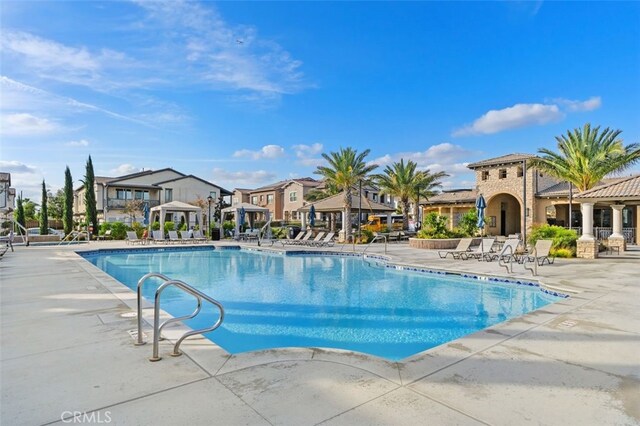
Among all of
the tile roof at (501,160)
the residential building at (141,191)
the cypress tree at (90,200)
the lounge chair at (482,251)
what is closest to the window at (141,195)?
the residential building at (141,191)

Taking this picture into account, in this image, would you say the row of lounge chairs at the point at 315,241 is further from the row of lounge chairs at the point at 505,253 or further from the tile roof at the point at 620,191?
the tile roof at the point at 620,191

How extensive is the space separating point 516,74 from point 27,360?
21564 mm

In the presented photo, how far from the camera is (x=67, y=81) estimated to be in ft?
43.4

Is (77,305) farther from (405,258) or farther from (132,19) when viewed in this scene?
(405,258)

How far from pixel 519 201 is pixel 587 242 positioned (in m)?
15.4

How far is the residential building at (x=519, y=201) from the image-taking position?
88.5 feet

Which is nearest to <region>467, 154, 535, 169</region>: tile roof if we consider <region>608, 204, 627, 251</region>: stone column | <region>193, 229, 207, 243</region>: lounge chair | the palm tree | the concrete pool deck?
the palm tree

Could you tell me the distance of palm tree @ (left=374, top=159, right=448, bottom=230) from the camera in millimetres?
32125

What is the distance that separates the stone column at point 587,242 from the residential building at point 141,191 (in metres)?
33.7

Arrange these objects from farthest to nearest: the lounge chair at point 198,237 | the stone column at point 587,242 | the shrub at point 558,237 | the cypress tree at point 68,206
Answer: the cypress tree at point 68,206, the lounge chair at point 198,237, the shrub at point 558,237, the stone column at point 587,242

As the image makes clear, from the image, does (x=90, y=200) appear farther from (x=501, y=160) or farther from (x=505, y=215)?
(x=505, y=215)

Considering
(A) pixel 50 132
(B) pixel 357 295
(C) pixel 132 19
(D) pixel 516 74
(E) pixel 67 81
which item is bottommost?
(B) pixel 357 295

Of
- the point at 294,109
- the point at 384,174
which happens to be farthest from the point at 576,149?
the point at 294,109

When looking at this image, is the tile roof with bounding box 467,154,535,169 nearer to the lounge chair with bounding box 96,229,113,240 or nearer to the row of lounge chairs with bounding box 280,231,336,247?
the row of lounge chairs with bounding box 280,231,336,247
